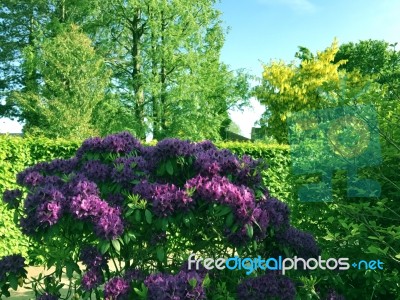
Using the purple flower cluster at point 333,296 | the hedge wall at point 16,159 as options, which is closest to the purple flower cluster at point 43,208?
the purple flower cluster at point 333,296

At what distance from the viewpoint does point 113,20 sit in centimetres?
2197

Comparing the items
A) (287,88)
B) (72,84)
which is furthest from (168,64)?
(287,88)

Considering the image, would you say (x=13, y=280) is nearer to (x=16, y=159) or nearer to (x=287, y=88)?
(x=16, y=159)

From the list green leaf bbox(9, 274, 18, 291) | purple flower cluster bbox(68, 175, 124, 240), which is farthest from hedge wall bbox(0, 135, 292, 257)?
purple flower cluster bbox(68, 175, 124, 240)

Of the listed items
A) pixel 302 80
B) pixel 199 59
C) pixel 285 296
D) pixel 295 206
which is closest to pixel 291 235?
pixel 285 296

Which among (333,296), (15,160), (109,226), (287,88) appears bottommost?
(333,296)

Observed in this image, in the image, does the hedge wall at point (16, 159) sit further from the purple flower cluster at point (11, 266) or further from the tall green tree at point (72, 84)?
the tall green tree at point (72, 84)

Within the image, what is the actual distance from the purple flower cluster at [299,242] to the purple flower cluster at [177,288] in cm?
87

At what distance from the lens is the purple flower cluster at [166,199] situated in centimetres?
309

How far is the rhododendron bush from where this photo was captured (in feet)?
10.0

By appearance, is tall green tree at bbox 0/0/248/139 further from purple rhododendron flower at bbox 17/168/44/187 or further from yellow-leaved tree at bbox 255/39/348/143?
purple rhododendron flower at bbox 17/168/44/187

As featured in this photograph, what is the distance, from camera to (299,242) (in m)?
3.54

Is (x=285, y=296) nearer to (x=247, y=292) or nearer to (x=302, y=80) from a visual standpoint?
(x=247, y=292)

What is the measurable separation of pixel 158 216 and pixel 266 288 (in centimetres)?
92
